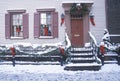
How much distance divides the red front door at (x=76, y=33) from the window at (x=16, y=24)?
3.26 meters

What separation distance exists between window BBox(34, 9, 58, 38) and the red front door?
4.00 feet

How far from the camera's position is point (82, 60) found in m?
17.2

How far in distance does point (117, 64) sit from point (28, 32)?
6749mm

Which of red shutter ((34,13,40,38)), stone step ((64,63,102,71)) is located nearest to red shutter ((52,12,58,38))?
red shutter ((34,13,40,38))

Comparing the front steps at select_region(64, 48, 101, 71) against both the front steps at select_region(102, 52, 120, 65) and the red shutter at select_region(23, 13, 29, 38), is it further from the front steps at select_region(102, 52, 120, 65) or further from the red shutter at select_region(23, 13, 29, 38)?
the red shutter at select_region(23, 13, 29, 38)

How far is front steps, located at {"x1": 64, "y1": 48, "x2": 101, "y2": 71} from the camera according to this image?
16.2 m

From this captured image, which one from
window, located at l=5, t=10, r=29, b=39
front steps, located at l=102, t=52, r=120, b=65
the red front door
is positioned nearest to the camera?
front steps, located at l=102, t=52, r=120, b=65

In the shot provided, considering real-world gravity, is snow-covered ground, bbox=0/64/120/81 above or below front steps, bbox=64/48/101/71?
below

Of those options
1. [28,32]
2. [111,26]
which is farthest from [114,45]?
[28,32]

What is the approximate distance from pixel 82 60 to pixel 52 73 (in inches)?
109

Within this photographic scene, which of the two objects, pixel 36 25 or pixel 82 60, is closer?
pixel 82 60

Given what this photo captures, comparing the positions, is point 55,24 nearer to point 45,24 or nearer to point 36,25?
point 45,24

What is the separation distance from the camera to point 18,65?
18.4 meters

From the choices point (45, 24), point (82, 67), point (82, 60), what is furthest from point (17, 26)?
point (82, 67)
